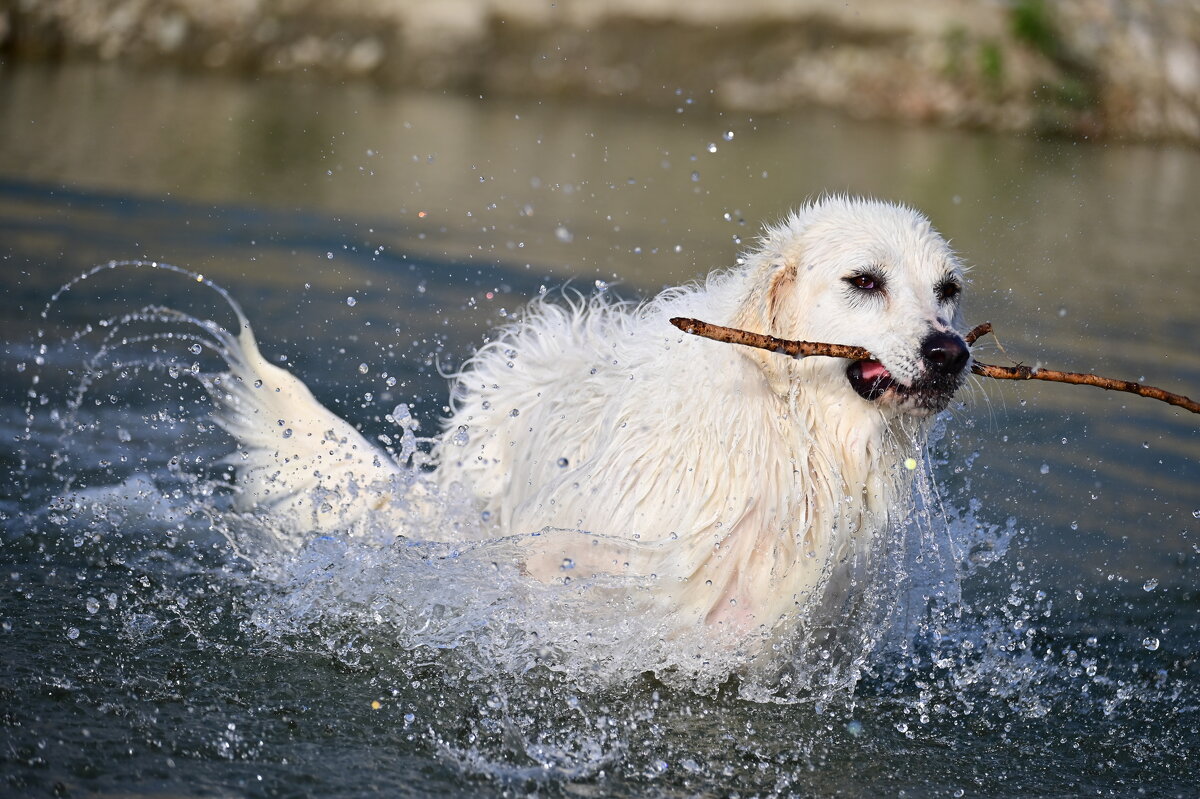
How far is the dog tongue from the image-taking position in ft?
14.1

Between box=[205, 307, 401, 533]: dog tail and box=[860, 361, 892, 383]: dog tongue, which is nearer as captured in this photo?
box=[860, 361, 892, 383]: dog tongue

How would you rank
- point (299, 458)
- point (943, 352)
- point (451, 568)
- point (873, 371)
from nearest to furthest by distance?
point (943, 352) < point (873, 371) < point (451, 568) < point (299, 458)

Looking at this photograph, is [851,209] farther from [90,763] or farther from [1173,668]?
[90,763]

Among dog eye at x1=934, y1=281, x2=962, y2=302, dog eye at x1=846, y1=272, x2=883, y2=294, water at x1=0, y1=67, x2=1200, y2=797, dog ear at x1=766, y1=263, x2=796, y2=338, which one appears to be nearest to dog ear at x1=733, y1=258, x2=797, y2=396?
dog ear at x1=766, y1=263, x2=796, y2=338

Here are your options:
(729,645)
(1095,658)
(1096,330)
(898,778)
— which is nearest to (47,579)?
(729,645)

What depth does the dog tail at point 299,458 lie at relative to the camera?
5781 millimetres

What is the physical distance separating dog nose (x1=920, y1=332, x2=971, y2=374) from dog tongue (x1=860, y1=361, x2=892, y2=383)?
0.16 meters

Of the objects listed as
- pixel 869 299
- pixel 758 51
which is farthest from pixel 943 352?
pixel 758 51

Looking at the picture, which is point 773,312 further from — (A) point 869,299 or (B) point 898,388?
(B) point 898,388

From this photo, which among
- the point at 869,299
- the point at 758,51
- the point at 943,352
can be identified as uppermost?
the point at 758,51

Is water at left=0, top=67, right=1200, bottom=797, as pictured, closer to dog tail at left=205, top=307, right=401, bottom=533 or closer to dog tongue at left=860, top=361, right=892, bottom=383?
dog tail at left=205, top=307, right=401, bottom=533

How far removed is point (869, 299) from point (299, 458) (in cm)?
275

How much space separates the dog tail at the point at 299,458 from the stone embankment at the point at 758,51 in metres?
20.9

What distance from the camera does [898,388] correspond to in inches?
168
